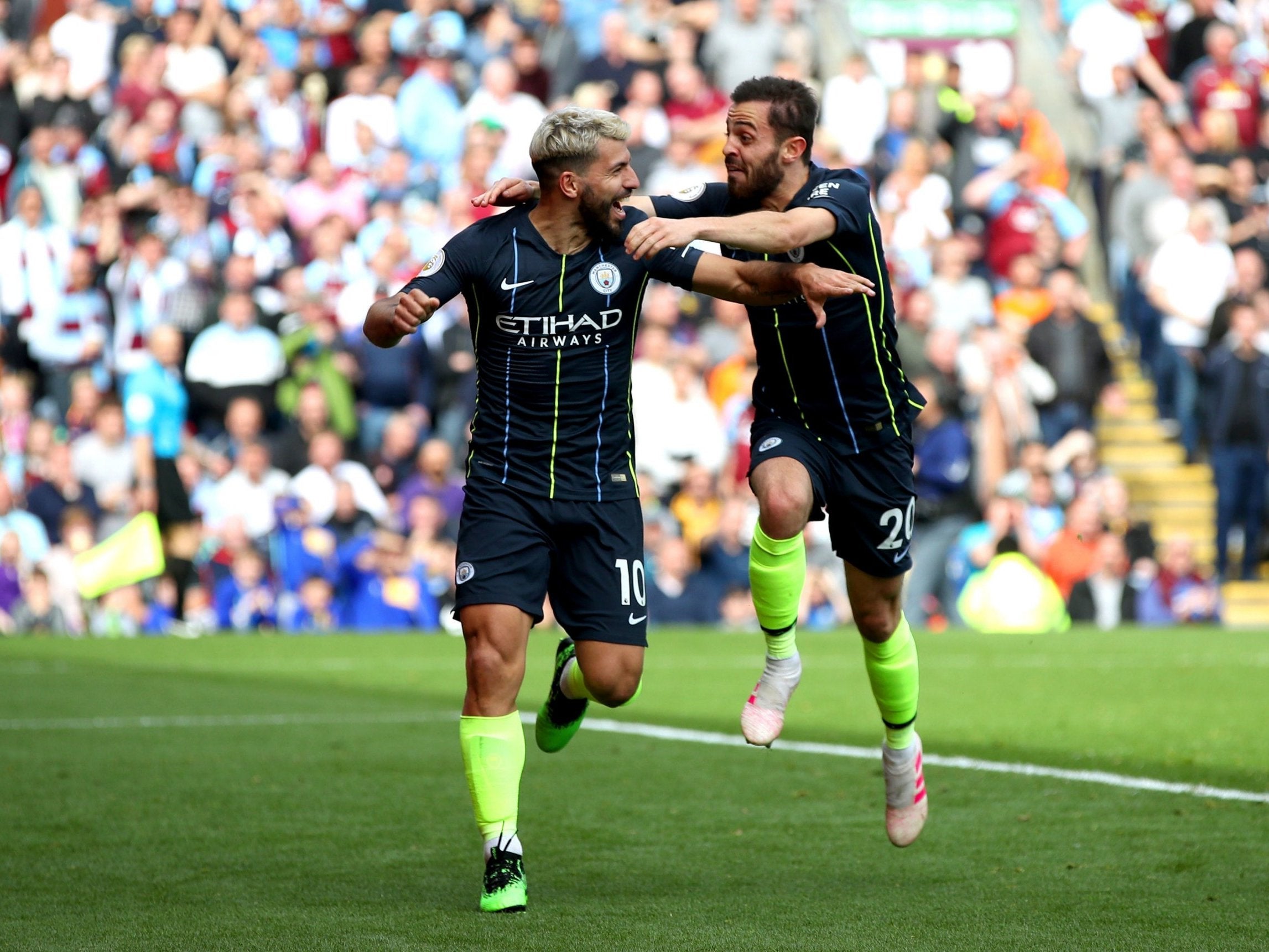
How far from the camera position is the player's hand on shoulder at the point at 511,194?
611cm

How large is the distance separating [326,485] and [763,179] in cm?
1035

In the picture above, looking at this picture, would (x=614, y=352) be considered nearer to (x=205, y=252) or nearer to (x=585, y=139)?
(x=585, y=139)

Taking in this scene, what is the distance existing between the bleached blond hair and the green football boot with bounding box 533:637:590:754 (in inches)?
67.1

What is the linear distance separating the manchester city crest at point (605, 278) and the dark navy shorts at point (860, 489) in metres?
0.85

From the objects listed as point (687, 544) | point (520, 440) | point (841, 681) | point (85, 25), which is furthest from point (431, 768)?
point (85, 25)

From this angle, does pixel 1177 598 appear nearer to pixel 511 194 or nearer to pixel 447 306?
pixel 447 306

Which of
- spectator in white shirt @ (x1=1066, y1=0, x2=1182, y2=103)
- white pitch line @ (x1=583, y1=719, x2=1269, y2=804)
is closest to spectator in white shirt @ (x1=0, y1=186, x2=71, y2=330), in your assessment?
white pitch line @ (x1=583, y1=719, x2=1269, y2=804)

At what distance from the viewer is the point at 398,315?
544 cm

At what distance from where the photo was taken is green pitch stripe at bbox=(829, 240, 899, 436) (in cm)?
618

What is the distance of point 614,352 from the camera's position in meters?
6.00

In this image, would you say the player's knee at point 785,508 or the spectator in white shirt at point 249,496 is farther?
the spectator in white shirt at point 249,496

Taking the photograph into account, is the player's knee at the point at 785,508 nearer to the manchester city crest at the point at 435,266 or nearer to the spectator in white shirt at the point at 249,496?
the manchester city crest at the point at 435,266

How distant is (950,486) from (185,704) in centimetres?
809

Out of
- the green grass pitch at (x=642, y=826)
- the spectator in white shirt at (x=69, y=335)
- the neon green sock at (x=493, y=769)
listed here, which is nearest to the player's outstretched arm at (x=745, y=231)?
the neon green sock at (x=493, y=769)
